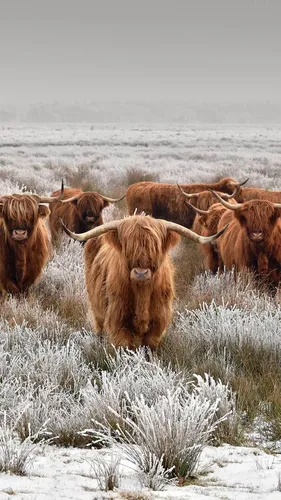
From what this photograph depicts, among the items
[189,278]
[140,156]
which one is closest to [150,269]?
[189,278]

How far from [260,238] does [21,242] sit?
2.37 meters

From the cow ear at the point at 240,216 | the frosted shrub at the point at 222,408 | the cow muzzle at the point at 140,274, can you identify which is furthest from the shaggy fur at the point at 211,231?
the frosted shrub at the point at 222,408

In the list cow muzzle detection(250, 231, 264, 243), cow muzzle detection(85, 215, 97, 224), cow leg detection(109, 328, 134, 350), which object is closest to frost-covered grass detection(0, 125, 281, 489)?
cow leg detection(109, 328, 134, 350)

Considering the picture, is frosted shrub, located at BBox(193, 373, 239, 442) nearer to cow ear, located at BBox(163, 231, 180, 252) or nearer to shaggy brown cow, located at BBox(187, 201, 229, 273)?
cow ear, located at BBox(163, 231, 180, 252)

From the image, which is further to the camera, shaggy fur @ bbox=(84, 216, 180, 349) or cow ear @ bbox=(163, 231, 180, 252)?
cow ear @ bbox=(163, 231, 180, 252)

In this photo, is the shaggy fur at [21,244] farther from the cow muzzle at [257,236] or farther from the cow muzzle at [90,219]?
the cow muzzle at [90,219]

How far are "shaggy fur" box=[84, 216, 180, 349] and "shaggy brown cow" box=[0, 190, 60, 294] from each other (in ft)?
5.34

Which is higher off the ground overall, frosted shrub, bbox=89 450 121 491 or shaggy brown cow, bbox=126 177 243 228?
shaggy brown cow, bbox=126 177 243 228

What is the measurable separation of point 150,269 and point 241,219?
2890 mm

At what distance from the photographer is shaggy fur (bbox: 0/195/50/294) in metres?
6.33

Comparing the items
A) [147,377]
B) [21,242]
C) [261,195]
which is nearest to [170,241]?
[147,377]

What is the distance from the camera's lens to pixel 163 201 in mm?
12844

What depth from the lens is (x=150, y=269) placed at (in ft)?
14.6

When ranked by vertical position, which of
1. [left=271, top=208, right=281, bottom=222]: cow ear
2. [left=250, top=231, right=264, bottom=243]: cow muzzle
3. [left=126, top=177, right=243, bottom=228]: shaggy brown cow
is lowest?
[left=126, top=177, right=243, bottom=228]: shaggy brown cow
